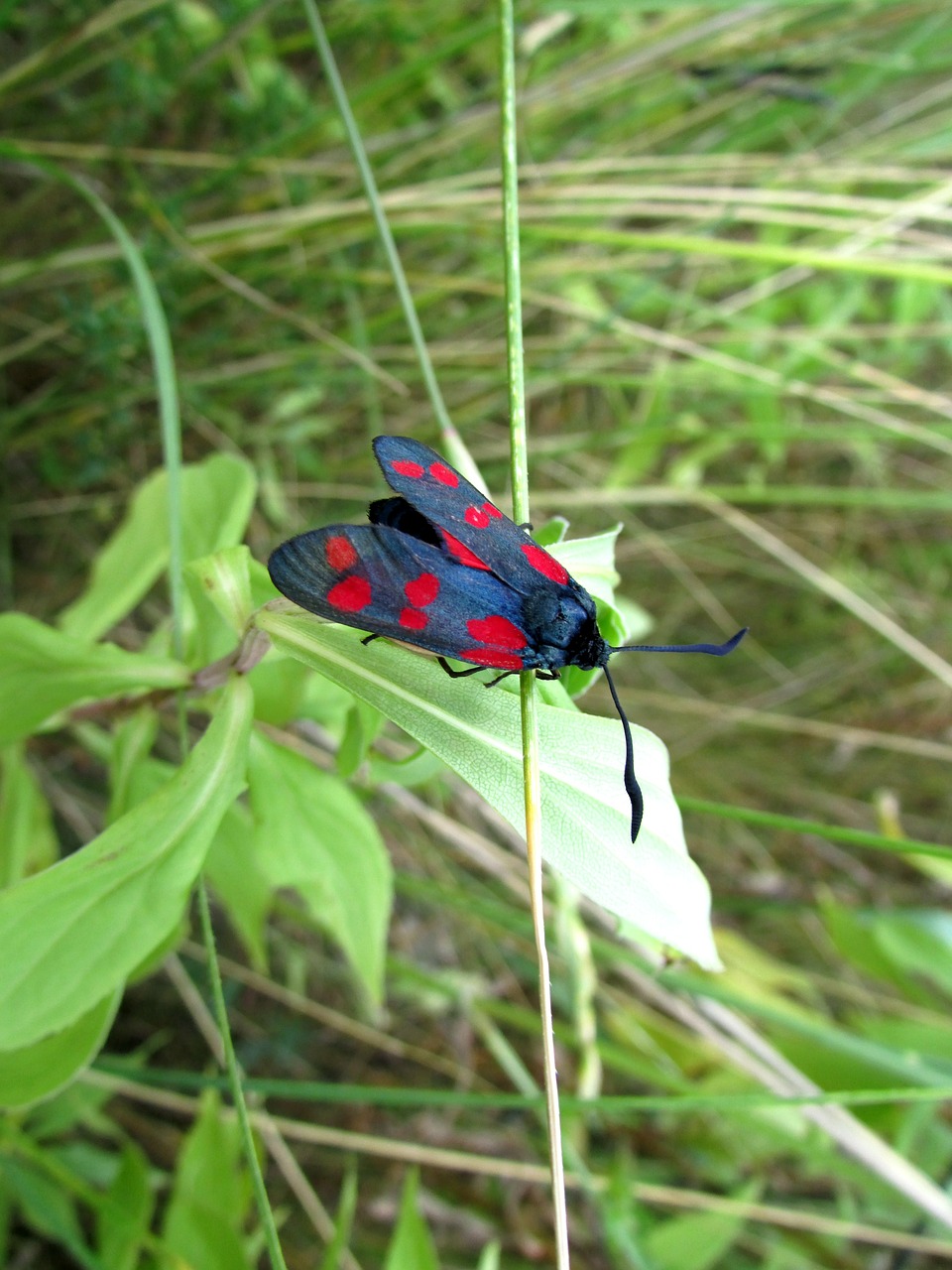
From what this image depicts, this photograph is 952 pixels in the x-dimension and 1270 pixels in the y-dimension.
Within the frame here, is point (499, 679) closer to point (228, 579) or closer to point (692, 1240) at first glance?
point (228, 579)

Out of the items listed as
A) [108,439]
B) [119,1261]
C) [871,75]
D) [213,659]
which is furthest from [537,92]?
[119,1261]

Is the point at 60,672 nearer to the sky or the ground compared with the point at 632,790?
nearer to the sky

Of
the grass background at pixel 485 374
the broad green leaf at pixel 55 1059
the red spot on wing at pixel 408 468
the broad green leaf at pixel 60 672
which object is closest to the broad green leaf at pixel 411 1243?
the grass background at pixel 485 374

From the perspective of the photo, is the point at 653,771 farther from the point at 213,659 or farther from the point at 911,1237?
the point at 911,1237

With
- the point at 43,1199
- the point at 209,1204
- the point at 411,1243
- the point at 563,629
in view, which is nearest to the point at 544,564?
the point at 563,629

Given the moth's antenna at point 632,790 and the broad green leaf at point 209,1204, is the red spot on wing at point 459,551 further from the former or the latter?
the broad green leaf at point 209,1204

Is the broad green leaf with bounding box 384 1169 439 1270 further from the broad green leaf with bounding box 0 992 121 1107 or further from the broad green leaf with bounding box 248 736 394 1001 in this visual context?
the broad green leaf with bounding box 0 992 121 1107
